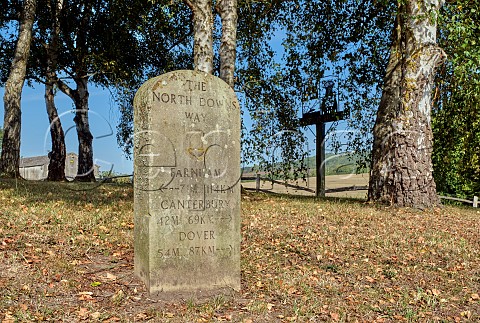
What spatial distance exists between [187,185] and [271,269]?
2276mm

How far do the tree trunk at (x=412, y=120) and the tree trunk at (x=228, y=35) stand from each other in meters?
4.84

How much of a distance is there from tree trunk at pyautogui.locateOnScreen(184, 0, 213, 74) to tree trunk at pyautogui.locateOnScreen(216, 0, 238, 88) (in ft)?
1.57

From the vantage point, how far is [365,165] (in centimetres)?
1819

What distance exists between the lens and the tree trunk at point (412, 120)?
1247cm

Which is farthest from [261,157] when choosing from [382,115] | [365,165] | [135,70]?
[135,70]

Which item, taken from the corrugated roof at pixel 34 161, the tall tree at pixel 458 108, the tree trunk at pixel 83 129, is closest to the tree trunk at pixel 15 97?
the tree trunk at pixel 83 129

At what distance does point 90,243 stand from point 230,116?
3.46 metres

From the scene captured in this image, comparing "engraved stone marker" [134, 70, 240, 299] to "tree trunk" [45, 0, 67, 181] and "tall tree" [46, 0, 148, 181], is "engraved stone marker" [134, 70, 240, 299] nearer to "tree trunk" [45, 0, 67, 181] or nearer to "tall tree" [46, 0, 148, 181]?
"tall tree" [46, 0, 148, 181]

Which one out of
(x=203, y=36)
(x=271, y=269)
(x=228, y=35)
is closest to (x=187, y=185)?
(x=271, y=269)

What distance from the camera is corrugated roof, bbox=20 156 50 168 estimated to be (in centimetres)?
4696

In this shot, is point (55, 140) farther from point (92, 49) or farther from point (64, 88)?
point (92, 49)

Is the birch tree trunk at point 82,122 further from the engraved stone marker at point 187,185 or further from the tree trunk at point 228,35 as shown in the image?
the engraved stone marker at point 187,185

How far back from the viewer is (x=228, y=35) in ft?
42.0

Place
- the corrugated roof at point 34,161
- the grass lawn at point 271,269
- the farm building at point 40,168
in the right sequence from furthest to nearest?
the corrugated roof at point 34,161
the farm building at point 40,168
the grass lawn at point 271,269
